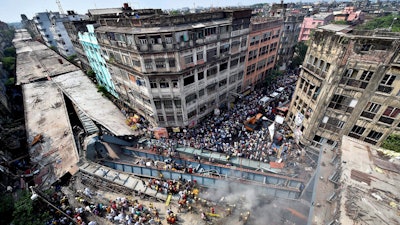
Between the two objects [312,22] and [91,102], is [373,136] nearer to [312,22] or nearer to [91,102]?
[91,102]

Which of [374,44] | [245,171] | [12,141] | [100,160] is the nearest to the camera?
[374,44]

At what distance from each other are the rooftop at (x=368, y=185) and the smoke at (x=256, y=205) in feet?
23.0

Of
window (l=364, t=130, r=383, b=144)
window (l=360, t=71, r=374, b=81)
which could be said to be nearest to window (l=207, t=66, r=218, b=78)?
window (l=360, t=71, r=374, b=81)

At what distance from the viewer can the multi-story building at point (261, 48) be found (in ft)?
119

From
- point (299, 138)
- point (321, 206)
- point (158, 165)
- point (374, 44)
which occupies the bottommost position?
point (158, 165)

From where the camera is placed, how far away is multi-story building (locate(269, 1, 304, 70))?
48.1m

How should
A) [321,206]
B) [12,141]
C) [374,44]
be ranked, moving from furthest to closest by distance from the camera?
[12,141] → [374,44] → [321,206]

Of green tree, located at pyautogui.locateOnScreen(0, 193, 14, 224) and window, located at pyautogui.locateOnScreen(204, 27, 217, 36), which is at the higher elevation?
window, located at pyautogui.locateOnScreen(204, 27, 217, 36)

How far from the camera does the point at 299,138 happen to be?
87.0ft

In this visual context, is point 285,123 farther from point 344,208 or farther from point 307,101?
point 344,208

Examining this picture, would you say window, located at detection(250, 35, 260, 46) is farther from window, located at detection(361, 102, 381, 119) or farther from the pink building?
the pink building

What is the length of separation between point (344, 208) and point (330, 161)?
23.4 ft

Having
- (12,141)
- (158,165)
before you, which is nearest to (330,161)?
(158,165)

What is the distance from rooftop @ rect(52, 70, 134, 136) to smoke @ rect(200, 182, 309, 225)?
53.7 feet
